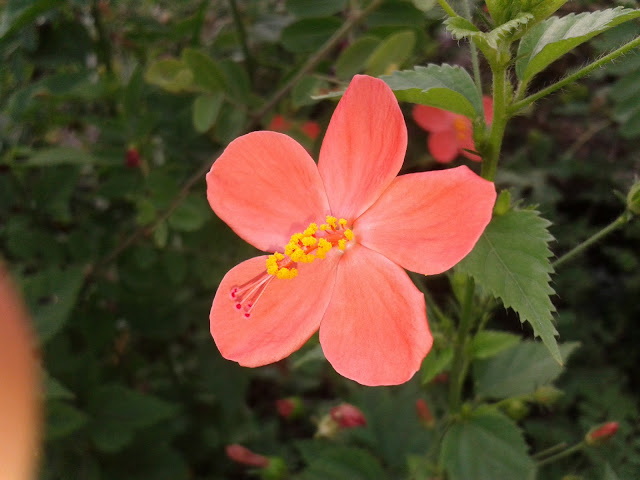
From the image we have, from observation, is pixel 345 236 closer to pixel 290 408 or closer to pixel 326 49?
pixel 326 49

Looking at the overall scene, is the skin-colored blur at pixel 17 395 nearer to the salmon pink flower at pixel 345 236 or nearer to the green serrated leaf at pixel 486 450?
the salmon pink flower at pixel 345 236

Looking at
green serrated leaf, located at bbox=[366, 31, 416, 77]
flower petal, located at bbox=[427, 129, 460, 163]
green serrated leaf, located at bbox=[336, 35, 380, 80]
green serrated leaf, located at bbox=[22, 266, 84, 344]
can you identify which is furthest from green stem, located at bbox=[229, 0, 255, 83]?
green serrated leaf, located at bbox=[22, 266, 84, 344]

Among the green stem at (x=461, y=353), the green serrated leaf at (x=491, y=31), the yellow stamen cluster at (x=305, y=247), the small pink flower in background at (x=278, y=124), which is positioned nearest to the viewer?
the green serrated leaf at (x=491, y=31)

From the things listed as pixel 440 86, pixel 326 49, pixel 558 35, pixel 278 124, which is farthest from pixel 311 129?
pixel 558 35

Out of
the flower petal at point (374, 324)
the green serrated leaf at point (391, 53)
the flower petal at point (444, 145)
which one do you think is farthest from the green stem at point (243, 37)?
the flower petal at point (374, 324)

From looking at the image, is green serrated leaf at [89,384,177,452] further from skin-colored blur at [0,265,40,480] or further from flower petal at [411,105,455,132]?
flower petal at [411,105,455,132]

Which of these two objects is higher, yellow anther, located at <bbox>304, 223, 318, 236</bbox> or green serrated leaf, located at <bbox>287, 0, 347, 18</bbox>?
green serrated leaf, located at <bbox>287, 0, 347, 18</bbox>

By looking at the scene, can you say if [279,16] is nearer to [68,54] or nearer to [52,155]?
[68,54]
